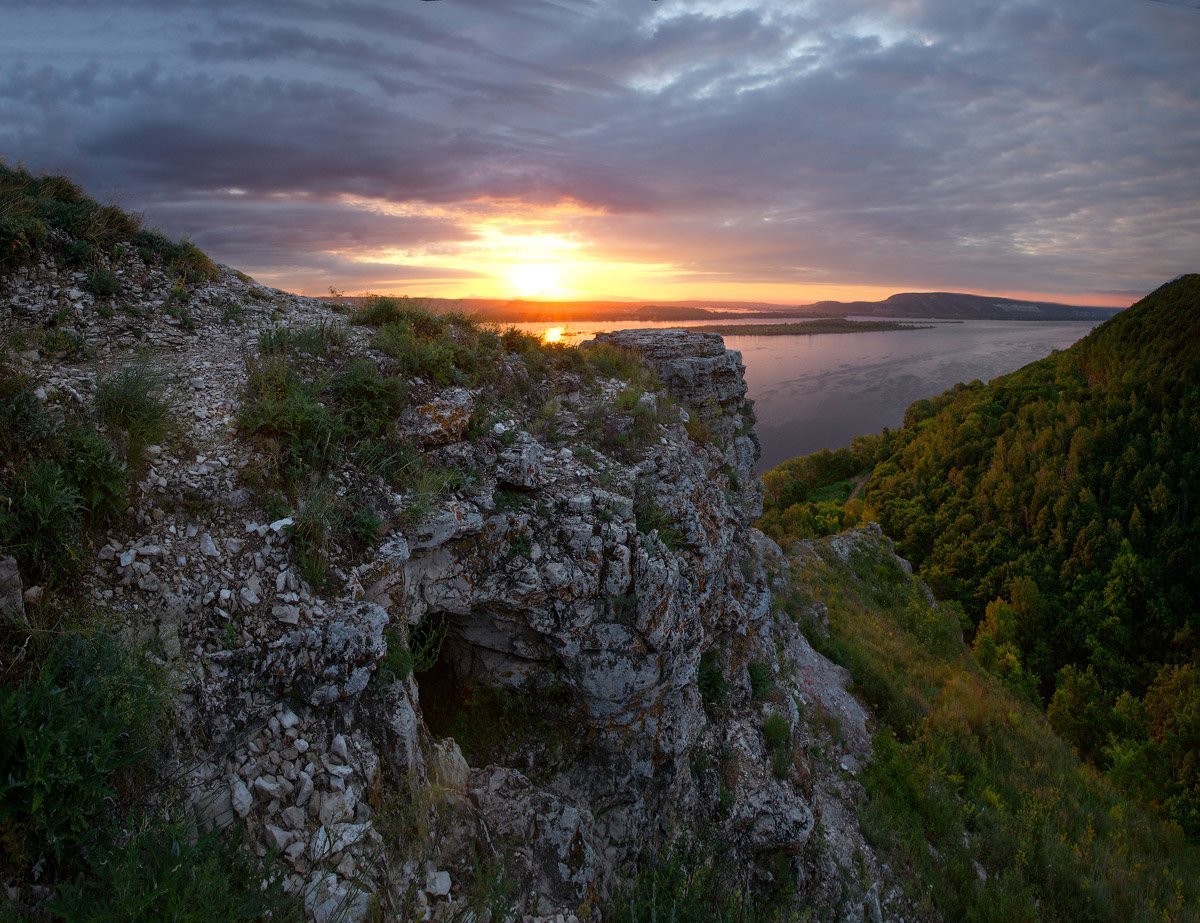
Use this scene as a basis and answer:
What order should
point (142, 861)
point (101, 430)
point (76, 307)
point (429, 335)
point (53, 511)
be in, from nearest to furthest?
point (142, 861), point (53, 511), point (101, 430), point (76, 307), point (429, 335)

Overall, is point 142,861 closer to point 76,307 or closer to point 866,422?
point 76,307

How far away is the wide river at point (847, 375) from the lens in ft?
177

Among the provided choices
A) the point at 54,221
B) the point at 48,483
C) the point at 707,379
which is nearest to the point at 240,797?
the point at 48,483

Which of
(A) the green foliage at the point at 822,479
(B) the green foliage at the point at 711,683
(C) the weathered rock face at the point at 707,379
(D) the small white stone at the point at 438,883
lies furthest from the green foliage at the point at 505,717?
(A) the green foliage at the point at 822,479

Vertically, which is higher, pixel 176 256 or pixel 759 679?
pixel 176 256

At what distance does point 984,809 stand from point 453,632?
12748 millimetres

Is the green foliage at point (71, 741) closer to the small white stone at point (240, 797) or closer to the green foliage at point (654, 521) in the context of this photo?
the small white stone at point (240, 797)

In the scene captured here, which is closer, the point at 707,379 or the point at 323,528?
the point at 323,528

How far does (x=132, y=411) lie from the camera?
227 inches

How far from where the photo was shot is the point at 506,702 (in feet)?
23.1

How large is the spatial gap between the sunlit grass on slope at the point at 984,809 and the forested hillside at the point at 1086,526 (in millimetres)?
10226

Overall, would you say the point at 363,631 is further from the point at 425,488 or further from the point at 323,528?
the point at 425,488

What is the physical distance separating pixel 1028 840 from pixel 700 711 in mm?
9440

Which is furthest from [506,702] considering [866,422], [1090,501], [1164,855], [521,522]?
[866,422]
